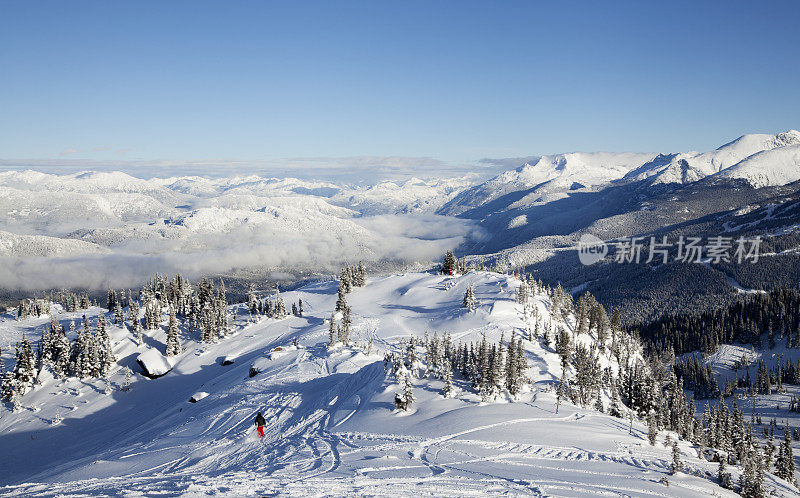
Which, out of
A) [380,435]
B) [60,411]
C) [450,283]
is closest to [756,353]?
[450,283]

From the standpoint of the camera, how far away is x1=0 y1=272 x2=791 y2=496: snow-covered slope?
26.1m

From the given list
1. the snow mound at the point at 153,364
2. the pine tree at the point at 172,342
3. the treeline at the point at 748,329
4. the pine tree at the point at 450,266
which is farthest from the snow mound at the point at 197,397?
the treeline at the point at 748,329

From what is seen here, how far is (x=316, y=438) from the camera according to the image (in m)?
37.2

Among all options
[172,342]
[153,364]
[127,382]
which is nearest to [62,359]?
[127,382]

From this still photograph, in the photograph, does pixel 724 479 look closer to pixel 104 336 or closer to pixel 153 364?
pixel 153 364

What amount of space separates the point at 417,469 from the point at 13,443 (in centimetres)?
7482

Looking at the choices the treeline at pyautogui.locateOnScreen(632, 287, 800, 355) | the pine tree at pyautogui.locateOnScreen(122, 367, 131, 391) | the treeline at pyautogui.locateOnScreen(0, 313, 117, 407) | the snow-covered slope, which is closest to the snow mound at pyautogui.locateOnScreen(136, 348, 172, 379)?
the snow-covered slope

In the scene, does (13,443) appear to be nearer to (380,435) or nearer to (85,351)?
(85,351)

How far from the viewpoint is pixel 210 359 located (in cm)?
9656

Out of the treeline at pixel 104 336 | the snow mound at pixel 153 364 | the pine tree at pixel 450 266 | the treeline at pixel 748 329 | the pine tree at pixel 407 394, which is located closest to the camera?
the pine tree at pixel 407 394

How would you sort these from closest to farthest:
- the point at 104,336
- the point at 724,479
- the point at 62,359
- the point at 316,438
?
1. the point at 724,479
2. the point at 316,438
3. the point at 62,359
4. the point at 104,336

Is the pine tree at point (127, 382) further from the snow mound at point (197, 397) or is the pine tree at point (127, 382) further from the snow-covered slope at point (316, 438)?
the snow mound at point (197, 397)

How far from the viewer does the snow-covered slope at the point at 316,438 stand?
26125 millimetres

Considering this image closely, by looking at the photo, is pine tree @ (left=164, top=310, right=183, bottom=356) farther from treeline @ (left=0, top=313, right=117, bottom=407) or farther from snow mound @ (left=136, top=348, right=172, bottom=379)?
treeline @ (left=0, top=313, right=117, bottom=407)
